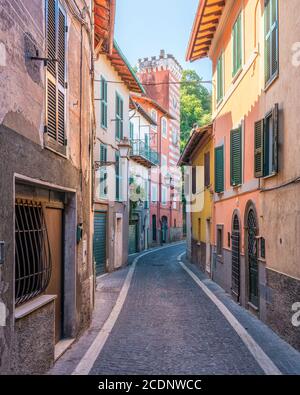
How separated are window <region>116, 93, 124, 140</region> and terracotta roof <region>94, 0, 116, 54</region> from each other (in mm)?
7556

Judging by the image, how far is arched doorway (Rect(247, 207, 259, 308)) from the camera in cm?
1118

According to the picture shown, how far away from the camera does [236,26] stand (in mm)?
13539

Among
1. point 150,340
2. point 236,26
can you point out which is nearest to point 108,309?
point 150,340

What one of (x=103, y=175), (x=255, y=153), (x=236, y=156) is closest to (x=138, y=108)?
(x=103, y=175)

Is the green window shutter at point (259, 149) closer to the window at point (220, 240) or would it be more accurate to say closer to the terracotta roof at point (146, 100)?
the window at point (220, 240)

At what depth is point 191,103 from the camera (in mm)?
50969

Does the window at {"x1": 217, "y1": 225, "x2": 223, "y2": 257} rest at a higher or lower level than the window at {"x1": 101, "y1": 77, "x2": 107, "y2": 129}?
lower

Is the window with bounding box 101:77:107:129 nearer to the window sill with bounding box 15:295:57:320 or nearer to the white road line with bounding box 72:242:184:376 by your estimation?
the white road line with bounding box 72:242:184:376

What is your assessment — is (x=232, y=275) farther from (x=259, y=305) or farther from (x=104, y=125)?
(x=104, y=125)

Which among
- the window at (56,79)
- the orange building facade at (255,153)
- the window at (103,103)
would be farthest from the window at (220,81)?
the window at (56,79)

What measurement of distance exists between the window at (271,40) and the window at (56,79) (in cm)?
392

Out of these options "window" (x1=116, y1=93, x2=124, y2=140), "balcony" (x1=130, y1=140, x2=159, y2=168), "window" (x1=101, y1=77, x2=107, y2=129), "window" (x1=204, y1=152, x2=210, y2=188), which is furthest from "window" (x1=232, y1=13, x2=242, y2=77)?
"balcony" (x1=130, y1=140, x2=159, y2=168)

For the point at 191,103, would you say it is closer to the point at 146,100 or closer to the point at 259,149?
the point at 146,100

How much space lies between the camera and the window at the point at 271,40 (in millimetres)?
9461
